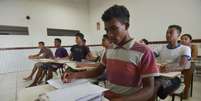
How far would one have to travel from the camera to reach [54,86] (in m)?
1.21

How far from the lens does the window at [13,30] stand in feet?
20.8

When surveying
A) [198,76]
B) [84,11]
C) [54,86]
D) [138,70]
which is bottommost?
[198,76]

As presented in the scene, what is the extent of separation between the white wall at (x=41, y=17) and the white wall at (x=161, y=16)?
74.1 inches

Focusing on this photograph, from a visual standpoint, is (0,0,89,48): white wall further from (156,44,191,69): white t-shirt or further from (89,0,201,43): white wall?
(156,44,191,69): white t-shirt

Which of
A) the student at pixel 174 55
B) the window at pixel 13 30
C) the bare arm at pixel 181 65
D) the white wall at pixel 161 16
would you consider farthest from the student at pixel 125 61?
the window at pixel 13 30

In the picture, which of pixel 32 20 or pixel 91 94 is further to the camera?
pixel 32 20

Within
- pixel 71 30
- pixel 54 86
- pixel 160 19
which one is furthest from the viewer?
pixel 71 30

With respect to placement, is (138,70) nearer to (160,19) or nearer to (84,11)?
(160,19)

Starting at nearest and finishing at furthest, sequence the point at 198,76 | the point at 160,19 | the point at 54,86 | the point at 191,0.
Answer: the point at 54,86 → the point at 198,76 → the point at 191,0 → the point at 160,19

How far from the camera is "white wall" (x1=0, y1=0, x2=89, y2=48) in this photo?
6457 millimetres

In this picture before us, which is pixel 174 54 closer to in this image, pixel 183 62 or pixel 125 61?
pixel 183 62

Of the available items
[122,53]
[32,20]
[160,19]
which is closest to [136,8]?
[160,19]

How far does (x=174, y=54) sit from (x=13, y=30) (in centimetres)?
575

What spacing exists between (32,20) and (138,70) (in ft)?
22.1
